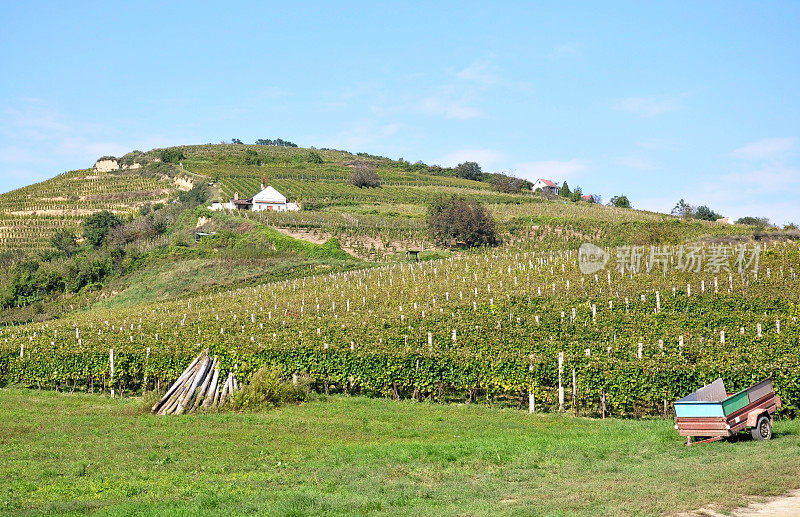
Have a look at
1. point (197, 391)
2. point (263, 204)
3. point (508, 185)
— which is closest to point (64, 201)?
point (263, 204)

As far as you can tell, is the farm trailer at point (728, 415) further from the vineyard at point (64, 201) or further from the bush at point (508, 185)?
the bush at point (508, 185)

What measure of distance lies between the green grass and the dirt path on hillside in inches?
8.5

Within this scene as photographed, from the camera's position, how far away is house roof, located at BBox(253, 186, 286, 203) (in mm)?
97631

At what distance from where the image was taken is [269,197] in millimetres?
99000

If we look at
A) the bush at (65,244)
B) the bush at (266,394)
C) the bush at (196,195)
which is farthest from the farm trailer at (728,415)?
the bush at (196,195)

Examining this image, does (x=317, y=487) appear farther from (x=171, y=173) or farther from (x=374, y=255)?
(x=171, y=173)

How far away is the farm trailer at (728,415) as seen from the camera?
13.6 metres

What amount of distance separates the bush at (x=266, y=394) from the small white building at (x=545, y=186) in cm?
12268

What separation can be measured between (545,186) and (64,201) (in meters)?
83.9

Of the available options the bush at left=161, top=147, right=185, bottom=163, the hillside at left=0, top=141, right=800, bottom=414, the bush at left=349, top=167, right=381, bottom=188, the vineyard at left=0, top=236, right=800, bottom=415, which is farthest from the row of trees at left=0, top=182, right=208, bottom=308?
the bush at left=161, top=147, right=185, bottom=163

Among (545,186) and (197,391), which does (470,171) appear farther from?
(197,391)

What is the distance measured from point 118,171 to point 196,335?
425ft

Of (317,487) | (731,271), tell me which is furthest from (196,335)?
(731,271)

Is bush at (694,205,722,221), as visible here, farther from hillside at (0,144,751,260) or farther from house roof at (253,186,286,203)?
house roof at (253,186,286,203)
